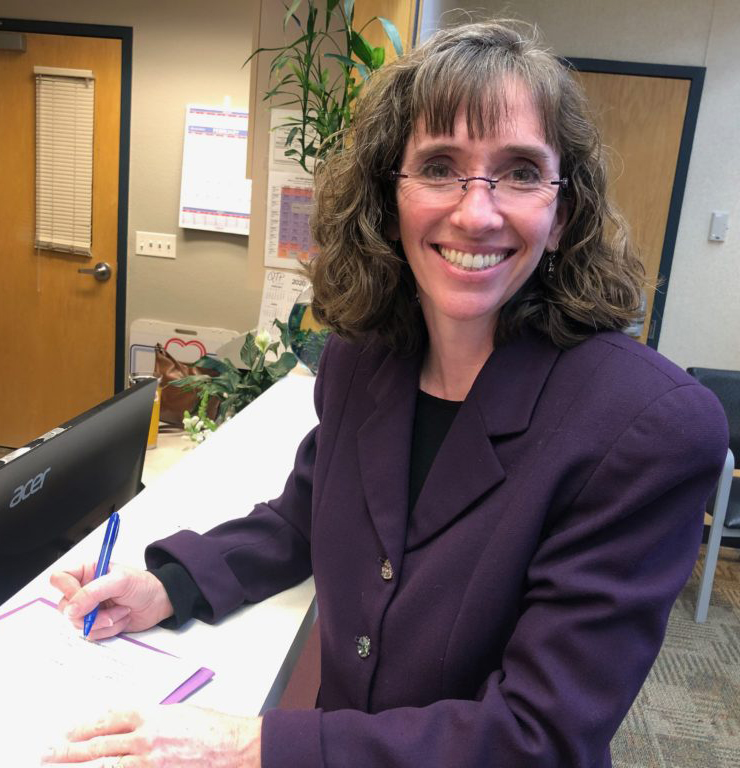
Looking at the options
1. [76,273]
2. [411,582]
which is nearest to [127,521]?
[411,582]

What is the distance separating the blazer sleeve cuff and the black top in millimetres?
278

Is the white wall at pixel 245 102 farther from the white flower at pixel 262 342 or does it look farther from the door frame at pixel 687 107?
the white flower at pixel 262 342

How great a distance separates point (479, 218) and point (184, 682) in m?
0.68

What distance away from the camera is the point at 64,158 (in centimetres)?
418

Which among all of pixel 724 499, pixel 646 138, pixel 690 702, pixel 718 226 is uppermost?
pixel 646 138

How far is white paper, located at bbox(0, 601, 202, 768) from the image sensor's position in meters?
0.80

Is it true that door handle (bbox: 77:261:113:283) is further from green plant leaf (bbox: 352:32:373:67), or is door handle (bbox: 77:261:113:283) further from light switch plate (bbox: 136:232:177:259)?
green plant leaf (bbox: 352:32:373:67)

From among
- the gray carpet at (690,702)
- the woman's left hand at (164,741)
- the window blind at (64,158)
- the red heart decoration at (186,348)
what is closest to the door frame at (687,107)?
the gray carpet at (690,702)

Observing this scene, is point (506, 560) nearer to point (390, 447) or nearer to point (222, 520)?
point (390, 447)

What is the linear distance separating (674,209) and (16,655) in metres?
3.94

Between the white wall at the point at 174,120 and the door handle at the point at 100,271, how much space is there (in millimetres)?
153

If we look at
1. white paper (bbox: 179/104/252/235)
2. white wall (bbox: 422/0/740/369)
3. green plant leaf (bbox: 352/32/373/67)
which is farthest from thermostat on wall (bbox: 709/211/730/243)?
green plant leaf (bbox: 352/32/373/67)

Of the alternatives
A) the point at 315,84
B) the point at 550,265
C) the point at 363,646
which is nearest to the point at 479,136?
the point at 550,265

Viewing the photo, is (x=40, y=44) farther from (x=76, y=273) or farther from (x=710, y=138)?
(x=710, y=138)
